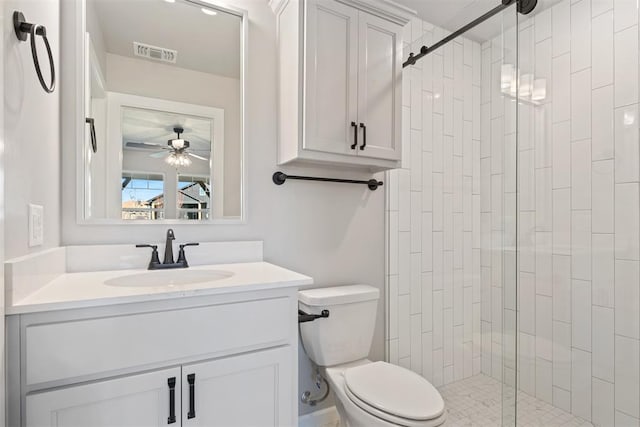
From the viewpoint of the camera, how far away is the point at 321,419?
175 centimetres

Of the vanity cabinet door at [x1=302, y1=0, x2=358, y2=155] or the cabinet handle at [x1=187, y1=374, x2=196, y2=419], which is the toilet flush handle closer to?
the cabinet handle at [x1=187, y1=374, x2=196, y2=419]

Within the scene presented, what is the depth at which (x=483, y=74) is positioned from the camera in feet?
6.81

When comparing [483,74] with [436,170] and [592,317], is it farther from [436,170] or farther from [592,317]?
[592,317]

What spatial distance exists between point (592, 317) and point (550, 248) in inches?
13.4

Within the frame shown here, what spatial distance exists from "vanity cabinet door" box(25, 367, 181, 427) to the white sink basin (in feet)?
1.39

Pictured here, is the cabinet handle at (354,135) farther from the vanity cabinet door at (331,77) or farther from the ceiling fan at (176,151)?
the ceiling fan at (176,151)

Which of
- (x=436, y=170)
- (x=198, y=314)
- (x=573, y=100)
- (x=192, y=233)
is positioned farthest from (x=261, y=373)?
(x=573, y=100)

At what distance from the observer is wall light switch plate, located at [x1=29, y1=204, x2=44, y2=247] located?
94cm

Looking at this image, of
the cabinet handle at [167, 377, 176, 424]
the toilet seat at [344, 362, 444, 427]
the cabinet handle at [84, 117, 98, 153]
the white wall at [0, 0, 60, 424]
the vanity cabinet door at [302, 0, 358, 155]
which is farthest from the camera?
the vanity cabinet door at [302, 0, 358, 155]

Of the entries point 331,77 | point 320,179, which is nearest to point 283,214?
point 320,179

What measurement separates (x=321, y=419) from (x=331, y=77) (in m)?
1.75

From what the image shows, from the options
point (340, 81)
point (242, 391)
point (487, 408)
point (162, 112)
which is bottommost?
point (487, 408)

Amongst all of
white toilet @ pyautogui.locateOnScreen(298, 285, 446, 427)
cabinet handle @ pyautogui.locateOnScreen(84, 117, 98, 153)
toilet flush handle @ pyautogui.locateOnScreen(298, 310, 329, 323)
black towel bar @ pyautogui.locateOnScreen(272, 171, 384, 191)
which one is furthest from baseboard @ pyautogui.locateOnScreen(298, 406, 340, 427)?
cabinet handle @ pyautogui.locateOnScreen(84, 117, 98, 153)

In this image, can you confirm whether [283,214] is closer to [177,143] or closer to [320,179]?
[320,179]
